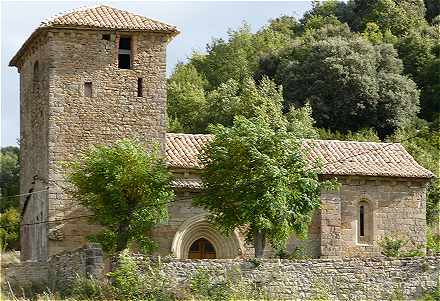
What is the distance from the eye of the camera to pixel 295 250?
42469 millimetres

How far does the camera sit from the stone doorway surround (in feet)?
138

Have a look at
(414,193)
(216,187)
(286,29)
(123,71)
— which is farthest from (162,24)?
(286,29)

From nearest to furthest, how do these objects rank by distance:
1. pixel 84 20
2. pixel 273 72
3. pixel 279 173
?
pixel 279 173 → pixel 84 20 → pixel 273 72

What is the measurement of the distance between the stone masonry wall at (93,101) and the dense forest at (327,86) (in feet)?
45.8

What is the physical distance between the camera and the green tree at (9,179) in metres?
65.4

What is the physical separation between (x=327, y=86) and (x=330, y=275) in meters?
31.8

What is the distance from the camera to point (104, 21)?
42.2 metres

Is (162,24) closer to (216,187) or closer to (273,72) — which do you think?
(216,187)

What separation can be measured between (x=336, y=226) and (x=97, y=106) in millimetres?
9013

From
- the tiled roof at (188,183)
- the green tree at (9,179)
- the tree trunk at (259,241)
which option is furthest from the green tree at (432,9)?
the tree trunk at (259,241)

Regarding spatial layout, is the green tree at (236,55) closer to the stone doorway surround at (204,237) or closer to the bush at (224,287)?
the stone doorway surround at (204,237)

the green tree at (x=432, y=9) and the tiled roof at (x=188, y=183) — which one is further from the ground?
the green tree at (x=432, y=9)

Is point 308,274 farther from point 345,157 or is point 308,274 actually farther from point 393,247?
point 345,157

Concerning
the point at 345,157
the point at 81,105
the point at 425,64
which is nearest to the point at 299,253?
the point at 345,157
